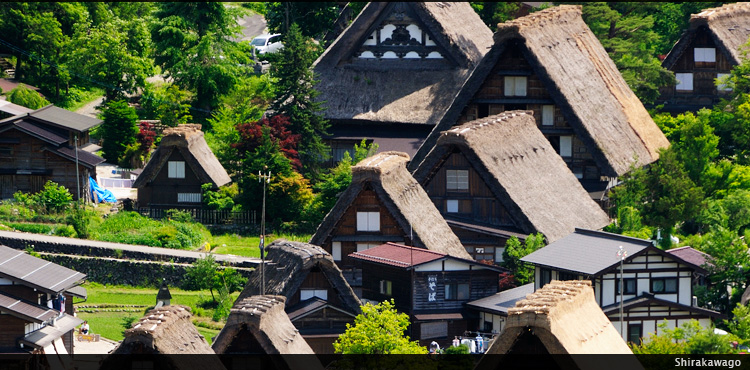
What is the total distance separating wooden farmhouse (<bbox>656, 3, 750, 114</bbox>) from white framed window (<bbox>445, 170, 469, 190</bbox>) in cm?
2182

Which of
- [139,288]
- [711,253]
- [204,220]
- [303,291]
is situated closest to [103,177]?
[204,220]

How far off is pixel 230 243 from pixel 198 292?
5.77m

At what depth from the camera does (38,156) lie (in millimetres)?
76062

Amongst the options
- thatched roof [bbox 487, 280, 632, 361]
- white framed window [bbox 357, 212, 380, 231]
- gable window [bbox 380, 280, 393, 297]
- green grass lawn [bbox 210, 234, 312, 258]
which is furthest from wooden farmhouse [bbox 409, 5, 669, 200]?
thatched roof [bbox 487, 280, 632, 361]

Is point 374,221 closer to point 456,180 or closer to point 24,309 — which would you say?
point 456,180

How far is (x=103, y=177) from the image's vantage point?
264 feet

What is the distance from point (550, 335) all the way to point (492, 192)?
24398mm

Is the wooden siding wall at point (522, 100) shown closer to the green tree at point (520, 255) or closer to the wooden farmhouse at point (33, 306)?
the green tree at point (520, 255)

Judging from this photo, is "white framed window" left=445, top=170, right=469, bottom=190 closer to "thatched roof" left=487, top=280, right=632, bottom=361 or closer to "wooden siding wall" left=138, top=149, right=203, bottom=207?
"wooden siding wall" left=138, top=149, right=203, bottom=207

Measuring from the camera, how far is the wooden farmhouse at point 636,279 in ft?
183

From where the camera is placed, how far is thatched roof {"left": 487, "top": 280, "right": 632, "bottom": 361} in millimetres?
42594

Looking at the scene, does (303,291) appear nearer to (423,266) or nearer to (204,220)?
(423,266)

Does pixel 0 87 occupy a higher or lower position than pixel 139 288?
higher

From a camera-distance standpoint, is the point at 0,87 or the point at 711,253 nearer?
the point at 711,253
